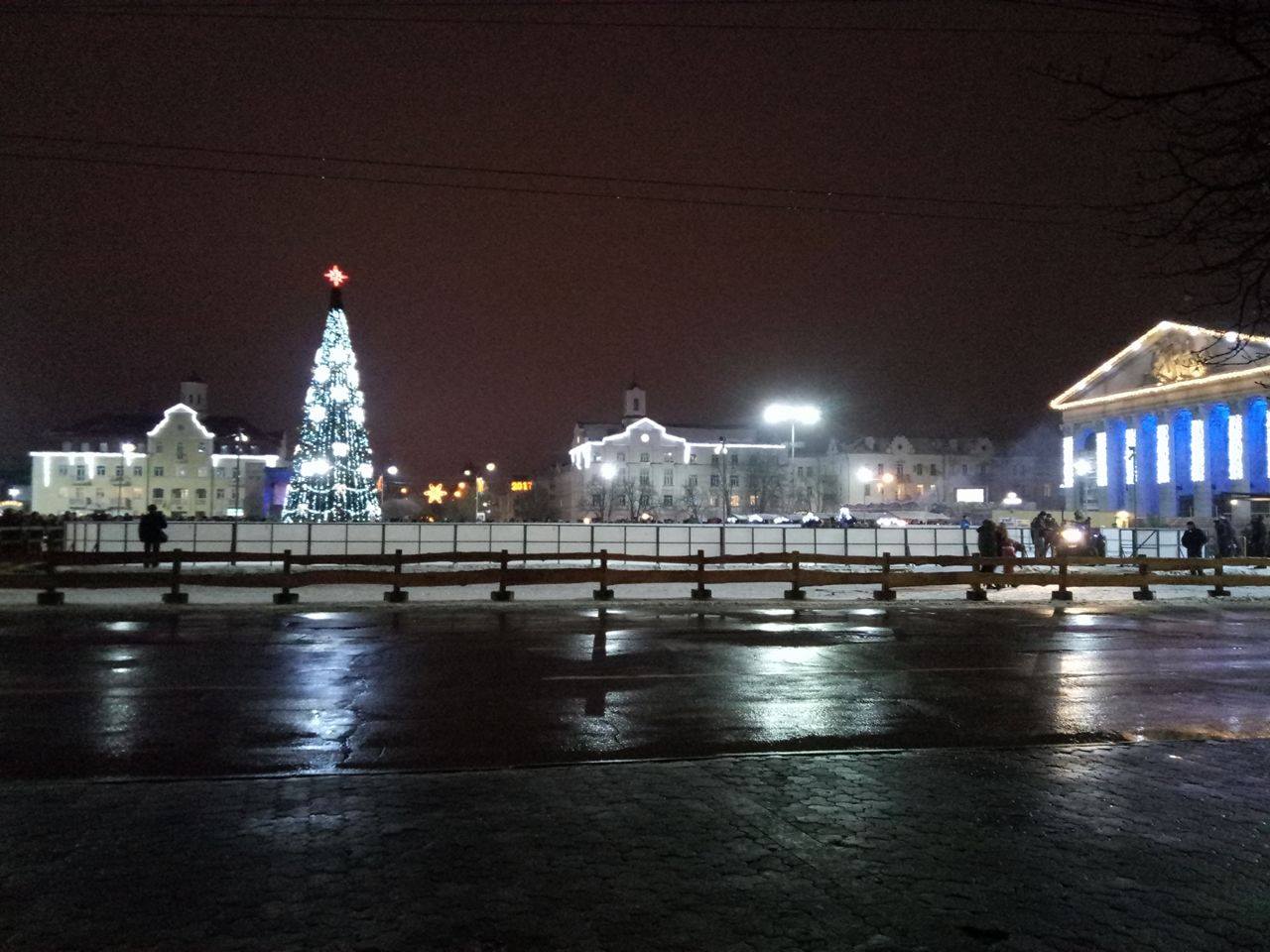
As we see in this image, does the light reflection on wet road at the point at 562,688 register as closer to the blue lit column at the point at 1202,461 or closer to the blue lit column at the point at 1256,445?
the blue lit column at the point at 1256,445

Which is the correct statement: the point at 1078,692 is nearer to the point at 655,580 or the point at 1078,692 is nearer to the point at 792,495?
the point at 655,580

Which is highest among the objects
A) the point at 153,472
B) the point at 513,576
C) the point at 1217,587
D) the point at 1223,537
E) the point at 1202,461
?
the point at 153,472

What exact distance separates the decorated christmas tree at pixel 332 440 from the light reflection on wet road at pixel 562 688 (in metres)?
20.8

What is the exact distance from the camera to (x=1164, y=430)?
243 feet

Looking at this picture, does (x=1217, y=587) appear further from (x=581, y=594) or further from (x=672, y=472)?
(x=672, y=472)

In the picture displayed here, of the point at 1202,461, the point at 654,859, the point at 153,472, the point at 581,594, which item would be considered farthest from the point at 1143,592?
the point at 153,472

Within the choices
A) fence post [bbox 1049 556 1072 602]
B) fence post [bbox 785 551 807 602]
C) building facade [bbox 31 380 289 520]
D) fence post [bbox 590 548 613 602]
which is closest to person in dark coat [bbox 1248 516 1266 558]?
fence post [bbox 1049 556 1072 602]

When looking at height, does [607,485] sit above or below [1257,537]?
above

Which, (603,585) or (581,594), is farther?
(581,594)

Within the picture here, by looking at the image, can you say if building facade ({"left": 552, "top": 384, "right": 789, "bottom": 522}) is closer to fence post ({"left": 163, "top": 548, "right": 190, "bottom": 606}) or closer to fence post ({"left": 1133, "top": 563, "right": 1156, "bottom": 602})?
fence post ({"left": 1133, "top": 563, "right": 1156, "bottom": 602})

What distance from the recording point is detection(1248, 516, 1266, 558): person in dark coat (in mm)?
36625

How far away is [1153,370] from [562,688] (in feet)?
242

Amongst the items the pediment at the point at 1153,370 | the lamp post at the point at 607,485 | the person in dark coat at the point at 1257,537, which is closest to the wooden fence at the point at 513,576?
the person in dark coat at the point at 1257,537

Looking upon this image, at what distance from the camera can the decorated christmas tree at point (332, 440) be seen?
38.6m
